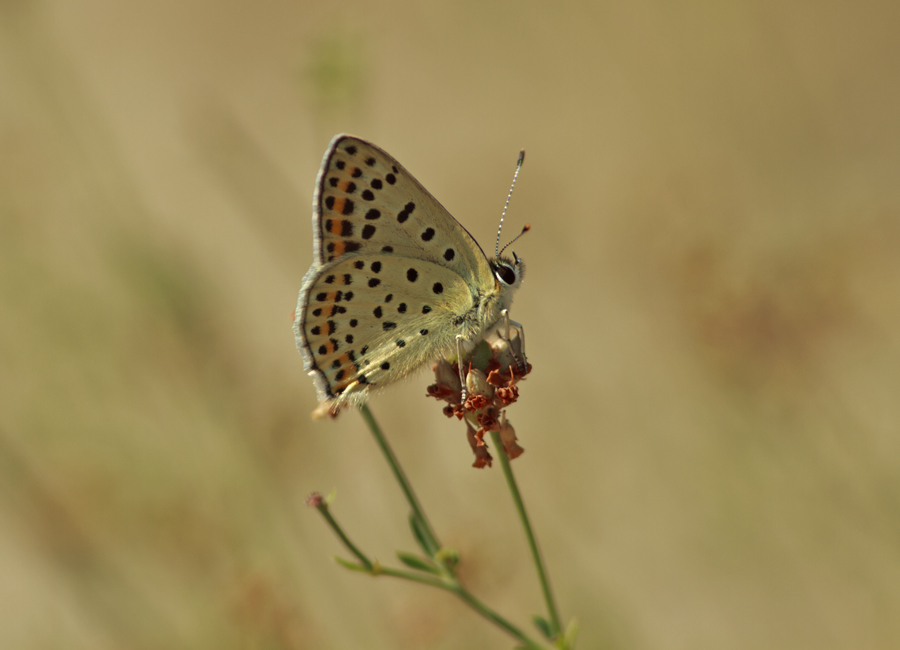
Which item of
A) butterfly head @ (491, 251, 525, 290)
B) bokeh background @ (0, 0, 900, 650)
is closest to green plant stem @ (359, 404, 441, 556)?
bokeh background @ (0, 0, 900, 650)

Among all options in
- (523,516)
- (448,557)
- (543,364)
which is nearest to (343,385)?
(448,557)

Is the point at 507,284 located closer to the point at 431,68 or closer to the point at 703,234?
the point at 703,234

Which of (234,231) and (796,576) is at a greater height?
(234,231)

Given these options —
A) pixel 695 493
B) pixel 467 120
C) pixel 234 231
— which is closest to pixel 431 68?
pixel 467 120

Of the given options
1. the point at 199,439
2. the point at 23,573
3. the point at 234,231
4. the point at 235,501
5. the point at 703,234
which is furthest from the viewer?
the point at 234,231

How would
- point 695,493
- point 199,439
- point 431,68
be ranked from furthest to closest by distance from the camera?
point 431,68 → point 695,493 → point 199,439

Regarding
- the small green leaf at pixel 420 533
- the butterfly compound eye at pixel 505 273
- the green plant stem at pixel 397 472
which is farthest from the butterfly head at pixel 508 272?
the small green leaf at pixel 420 533

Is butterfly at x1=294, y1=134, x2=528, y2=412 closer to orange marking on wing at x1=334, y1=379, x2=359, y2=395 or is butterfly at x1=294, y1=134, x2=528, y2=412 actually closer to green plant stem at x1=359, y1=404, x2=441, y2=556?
orange marking on wing at x1=334, y1=379, x2=359, y2=395
